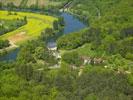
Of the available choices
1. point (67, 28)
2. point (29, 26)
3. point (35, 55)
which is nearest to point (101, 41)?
point (35, 55)

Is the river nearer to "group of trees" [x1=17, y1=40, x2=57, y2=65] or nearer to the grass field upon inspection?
"group of trees" [x1=17, y1=40, x2=57, y2=65]

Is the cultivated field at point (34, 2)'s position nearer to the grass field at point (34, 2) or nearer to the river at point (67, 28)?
the grass field at point (34, 2)

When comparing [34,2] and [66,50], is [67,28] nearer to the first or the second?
[66,50]

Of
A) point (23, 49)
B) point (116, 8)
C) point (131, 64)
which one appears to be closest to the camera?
point (131, 64)

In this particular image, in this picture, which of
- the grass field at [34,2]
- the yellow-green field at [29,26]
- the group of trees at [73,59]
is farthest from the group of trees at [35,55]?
the grass field at [34,2]

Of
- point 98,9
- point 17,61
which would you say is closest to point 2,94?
point 17,61

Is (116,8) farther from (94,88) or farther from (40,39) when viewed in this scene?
(94,88)

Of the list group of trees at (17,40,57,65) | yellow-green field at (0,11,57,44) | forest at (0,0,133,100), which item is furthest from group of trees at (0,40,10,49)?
group of trees at (17,40,57,65)
